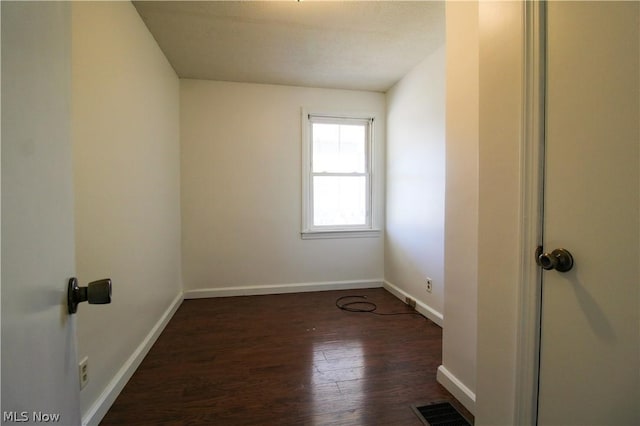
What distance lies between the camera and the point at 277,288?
Result: 3.52m

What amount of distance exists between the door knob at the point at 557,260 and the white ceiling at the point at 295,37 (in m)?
1.94

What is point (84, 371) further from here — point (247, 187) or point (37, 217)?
point (247, 187)

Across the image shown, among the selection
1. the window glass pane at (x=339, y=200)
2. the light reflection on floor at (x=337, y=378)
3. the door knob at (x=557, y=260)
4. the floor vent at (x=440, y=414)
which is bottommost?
the floor vent at (x=440, y=414)

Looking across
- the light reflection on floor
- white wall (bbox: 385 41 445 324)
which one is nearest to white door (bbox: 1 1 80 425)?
the light reflection on floor

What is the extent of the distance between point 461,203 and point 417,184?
4.50ft

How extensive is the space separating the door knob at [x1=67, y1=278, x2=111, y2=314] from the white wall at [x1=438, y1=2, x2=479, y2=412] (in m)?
1.54

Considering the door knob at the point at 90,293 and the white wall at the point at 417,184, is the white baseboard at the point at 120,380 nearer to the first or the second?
the door knob at the point at 90,293

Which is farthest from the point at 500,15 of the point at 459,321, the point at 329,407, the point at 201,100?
the point at 201,100

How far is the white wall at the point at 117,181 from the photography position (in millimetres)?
1399

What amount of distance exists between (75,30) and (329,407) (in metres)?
2.29

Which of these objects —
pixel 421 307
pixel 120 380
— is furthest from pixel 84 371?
pixel 421 307

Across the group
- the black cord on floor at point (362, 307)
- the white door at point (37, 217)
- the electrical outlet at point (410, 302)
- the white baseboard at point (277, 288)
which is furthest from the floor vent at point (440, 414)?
the white baseboard at point (277, 288)

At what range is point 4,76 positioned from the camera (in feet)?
1.49

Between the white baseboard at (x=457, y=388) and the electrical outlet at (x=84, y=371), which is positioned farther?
the white baseboard at (x=457, y=388)
